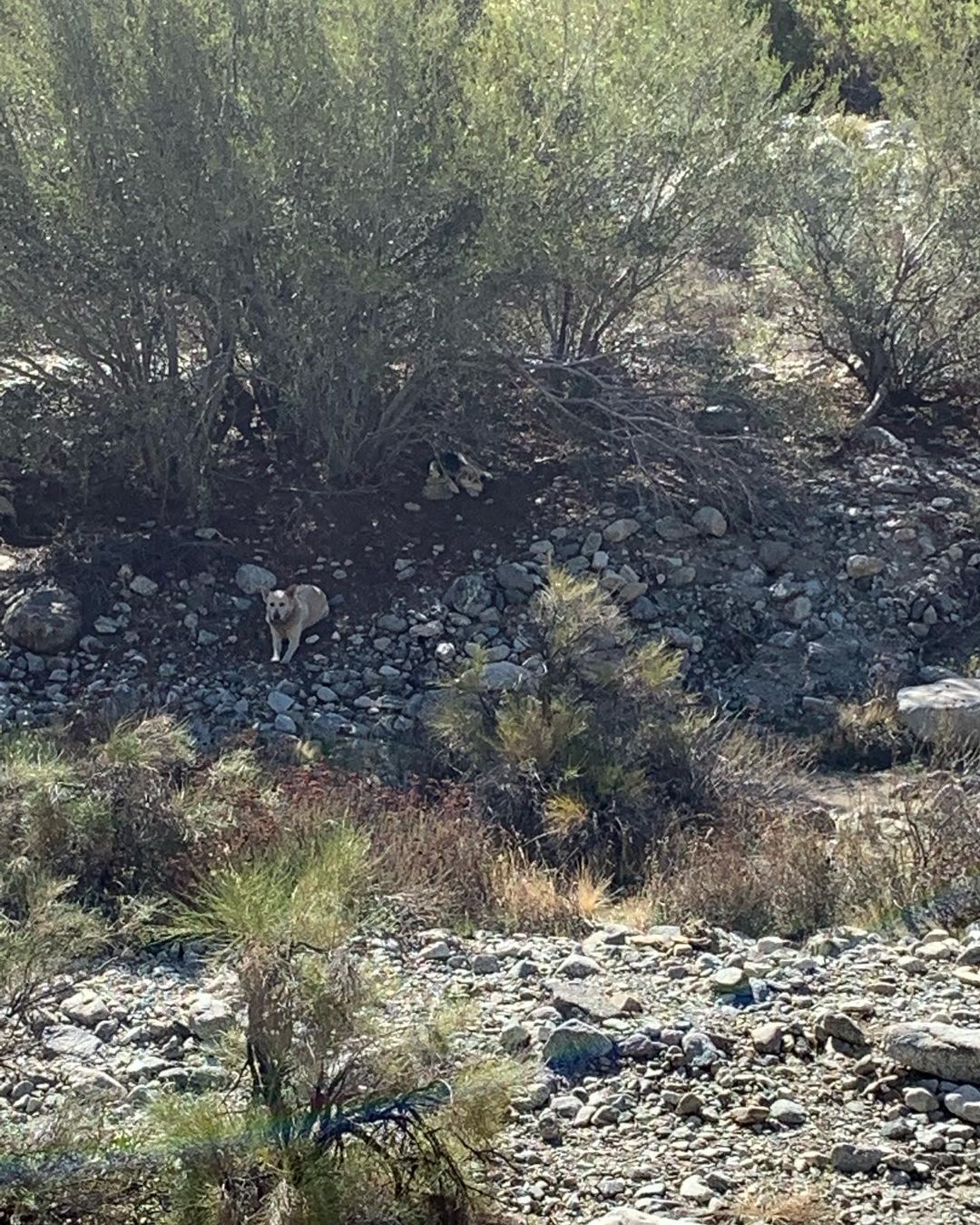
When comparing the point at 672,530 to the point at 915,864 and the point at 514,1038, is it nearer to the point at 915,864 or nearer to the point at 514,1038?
the point at 915,864

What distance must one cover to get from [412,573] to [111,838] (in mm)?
4408

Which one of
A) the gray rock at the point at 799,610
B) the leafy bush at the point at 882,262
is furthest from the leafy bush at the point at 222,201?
the leafy bush at the point at 882,262

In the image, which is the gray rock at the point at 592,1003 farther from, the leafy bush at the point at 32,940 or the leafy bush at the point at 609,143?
the leafy bush at the point at 609,143

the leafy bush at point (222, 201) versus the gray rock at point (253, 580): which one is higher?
the leafy bush at point (222, 201)

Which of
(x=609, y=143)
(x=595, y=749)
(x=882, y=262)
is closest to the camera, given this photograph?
(x=595, y=749)

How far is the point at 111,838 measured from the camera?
7082mm

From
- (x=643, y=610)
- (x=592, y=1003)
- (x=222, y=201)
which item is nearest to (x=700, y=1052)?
(x=592, y=1003)

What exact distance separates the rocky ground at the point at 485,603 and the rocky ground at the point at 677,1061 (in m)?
3.80

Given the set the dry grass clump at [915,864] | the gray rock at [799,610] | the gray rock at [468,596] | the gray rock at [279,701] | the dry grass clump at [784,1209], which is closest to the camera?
the dry grass clump at [784,1209]

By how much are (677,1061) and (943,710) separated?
5495 millimetres

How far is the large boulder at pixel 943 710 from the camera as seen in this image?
10.1 meters

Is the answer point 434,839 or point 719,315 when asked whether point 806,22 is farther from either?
point 434,839

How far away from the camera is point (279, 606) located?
10219 millimetres

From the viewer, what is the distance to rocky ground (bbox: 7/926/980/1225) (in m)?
4.57
